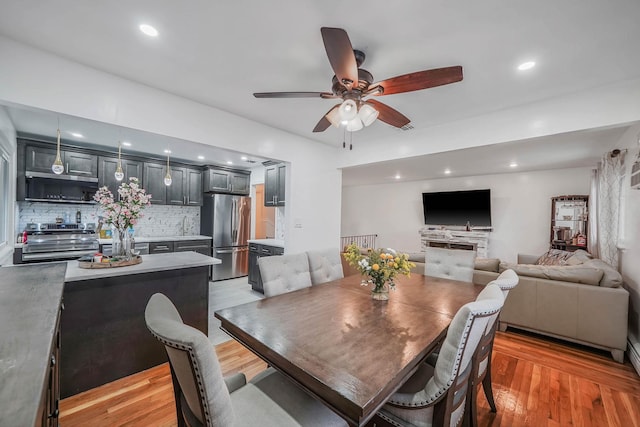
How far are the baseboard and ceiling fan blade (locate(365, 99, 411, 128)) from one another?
2.99m

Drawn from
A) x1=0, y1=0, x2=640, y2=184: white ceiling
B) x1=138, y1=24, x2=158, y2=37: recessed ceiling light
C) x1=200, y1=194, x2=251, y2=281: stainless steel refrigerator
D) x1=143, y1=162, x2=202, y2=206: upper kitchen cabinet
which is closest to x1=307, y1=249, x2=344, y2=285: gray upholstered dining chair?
x1=0, y1=0, x2=640, y2=184: white ceiling

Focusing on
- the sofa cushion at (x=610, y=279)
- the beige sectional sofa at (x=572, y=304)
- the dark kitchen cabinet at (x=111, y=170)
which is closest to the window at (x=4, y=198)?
the dark kitchen cabinet at (x=111, y=170)

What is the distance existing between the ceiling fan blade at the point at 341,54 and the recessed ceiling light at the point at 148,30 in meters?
1.22

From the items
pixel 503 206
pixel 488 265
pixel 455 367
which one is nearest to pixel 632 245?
pixel 488 265

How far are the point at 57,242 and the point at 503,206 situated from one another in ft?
28.7

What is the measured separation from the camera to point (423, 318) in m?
1.59

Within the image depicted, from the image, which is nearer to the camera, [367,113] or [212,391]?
[212,391]

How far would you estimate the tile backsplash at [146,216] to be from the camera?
405 centimetres

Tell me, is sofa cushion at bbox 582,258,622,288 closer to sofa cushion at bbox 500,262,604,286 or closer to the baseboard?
sofa cushion at bbox 500,262,604,286

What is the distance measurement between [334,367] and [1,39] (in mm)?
3064

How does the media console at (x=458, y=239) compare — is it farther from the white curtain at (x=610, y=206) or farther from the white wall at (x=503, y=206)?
the white curtain at (x=610, y=206)

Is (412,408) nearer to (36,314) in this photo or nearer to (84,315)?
(36,314)

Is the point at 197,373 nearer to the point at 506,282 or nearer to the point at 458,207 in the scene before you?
the point at 506,282

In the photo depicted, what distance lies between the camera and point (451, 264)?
2.84 m
